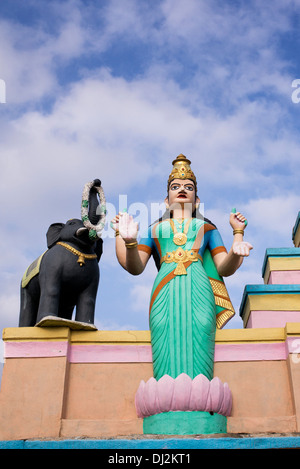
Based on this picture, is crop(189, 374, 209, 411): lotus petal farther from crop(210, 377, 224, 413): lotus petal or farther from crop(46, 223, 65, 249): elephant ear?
crop(46, 223, 65, 249): elephant ear

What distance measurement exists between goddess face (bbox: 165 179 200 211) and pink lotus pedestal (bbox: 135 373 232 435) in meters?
2.23

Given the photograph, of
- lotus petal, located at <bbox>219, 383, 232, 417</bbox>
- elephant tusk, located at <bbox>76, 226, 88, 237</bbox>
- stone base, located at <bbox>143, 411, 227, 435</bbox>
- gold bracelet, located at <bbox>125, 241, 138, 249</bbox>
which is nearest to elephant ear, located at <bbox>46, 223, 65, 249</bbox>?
elephant tusk, located at <bbox>76, 226, 88, 237</bbox>

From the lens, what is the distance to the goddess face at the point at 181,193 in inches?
259

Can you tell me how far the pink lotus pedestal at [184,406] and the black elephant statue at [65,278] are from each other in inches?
40.1

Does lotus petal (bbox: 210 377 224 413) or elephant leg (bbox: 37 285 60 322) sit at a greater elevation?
elephant leg (bbox: 37 285 60 322)

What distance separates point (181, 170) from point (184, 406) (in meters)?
2.91

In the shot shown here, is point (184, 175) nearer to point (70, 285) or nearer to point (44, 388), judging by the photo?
point (70, 285)

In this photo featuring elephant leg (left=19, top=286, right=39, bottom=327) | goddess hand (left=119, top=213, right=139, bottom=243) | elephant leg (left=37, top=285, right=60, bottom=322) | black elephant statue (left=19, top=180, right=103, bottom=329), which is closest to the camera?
goddess hand (left=119, top=213, right=139, bottom=243)

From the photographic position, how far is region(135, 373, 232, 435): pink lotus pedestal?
16.1ft

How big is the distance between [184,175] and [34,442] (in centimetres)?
361

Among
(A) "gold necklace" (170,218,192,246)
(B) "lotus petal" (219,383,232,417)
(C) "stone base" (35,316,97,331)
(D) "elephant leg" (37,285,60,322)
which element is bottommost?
(B) "lotus petal" (219,383,232,417)

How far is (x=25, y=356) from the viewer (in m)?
5.44

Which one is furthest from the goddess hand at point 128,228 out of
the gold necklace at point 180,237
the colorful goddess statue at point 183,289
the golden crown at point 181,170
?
the golden crown at point 181,170

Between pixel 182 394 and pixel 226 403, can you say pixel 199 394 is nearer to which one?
pixel 182 394
